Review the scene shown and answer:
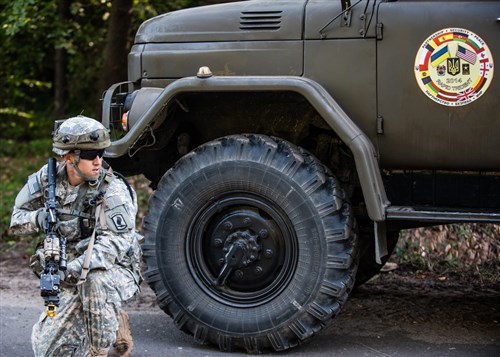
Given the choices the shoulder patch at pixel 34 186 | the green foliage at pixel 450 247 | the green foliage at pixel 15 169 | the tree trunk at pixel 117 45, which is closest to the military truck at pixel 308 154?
the shoulder patch at pixel 34 186

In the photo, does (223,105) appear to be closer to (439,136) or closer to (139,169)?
(139,169)

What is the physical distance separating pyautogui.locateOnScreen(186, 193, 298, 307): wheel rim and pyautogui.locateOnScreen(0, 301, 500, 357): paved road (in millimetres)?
387

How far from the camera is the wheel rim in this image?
5.61 metres

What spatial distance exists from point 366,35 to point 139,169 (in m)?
1.92

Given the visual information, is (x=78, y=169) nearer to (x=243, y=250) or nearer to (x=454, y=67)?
(x=243, y=250)

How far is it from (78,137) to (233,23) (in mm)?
1750

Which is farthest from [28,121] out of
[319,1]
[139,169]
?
[319,1]

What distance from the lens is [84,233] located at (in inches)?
185

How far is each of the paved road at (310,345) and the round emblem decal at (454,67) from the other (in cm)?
150

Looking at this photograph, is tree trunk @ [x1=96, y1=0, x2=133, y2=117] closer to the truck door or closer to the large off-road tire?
the large off-road tire

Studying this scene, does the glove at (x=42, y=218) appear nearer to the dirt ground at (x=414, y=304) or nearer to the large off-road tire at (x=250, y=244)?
the large off-road tire at (x=250, y=244)

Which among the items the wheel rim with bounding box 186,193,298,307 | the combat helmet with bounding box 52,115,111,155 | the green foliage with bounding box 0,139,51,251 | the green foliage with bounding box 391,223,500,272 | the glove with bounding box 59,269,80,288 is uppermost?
the combat helmet with bounding box 52,115,111,155

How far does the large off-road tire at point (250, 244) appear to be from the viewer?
5438mm

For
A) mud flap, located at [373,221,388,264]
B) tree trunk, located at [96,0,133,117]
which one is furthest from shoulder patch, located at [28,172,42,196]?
tree trunk, located at [96,0,133,117]
